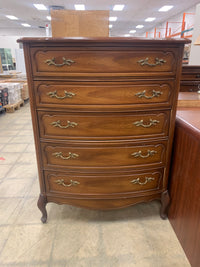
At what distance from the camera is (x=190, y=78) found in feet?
A: 8.45

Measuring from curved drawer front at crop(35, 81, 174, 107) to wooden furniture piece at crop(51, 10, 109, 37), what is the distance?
1.49 feet

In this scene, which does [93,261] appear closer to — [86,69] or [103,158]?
[103,158]

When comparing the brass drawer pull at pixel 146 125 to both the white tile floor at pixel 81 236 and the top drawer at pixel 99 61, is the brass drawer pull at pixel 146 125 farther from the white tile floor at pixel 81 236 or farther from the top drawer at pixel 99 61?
the white tile floor at pixel 81 236

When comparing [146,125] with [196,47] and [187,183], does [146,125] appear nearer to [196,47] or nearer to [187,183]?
[187,183]

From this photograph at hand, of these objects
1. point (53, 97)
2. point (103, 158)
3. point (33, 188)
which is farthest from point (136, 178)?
A: point (33, 188)

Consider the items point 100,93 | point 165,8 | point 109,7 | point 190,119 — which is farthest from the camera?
point 165,8

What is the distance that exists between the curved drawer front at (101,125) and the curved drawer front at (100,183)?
0.95 feet

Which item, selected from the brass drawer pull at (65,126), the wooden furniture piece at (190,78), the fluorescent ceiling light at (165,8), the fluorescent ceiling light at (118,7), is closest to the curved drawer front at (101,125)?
the brass drawer pull at (65,126)

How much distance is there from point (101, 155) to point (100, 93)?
40 centimetres

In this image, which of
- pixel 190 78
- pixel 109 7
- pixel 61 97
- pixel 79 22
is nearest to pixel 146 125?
pixel 61 97

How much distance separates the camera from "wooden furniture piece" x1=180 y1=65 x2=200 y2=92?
8.22 ft

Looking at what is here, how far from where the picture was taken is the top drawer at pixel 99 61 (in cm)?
104

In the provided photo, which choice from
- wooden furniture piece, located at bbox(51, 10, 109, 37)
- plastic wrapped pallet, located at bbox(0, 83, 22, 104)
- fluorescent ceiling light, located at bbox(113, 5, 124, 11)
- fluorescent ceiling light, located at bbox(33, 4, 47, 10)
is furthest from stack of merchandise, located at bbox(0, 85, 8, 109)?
fluorescent ceiling light, located at bbox(113, 5, 124, 11)

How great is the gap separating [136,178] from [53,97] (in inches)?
30.2
